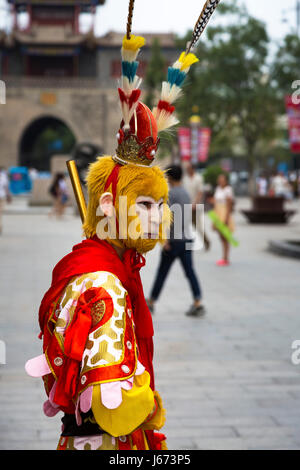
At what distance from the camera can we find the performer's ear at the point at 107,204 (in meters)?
2.24

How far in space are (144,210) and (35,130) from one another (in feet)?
185

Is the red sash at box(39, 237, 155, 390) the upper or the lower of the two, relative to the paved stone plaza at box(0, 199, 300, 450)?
upper

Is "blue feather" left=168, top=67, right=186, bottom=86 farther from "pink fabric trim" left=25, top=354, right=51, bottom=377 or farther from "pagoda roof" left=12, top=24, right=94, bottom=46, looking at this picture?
"pagoda roof" left=12, top=24, right=94, bottom=46

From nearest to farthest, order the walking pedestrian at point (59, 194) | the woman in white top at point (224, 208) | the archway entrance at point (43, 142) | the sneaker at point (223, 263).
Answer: the woman in white top at point (224, 208)
the sneaker at point (223, 263)
the walking pedestrian at point (59, 194)
the archway entrance at point (43, 142)

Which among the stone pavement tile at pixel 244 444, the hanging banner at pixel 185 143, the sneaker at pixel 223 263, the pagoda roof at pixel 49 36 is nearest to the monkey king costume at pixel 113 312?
the stone pavement tile at pixel 244 444

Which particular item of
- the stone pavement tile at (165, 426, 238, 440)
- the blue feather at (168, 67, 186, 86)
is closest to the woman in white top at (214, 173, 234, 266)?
the stone pavement tile at (165, 426, 238, 440)

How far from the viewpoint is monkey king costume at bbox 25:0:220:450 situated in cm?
197

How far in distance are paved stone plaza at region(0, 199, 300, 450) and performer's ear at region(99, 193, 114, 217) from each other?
6.61 feet

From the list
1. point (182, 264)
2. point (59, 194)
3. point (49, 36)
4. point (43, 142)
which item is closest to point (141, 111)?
point (182, 264)

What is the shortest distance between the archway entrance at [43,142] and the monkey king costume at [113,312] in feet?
167

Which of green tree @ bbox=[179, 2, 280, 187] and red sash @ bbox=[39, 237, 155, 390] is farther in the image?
green tree @ bbox=[179, 2, 280, 187]

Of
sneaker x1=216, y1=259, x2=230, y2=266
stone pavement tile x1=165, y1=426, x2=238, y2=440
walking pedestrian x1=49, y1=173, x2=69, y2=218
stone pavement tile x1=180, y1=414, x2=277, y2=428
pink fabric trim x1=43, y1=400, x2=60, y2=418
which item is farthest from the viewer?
walking pedestrian x1=49, y1=173, x2=69, y2=218

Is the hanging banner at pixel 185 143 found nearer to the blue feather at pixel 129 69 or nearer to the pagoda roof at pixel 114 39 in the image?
the pagoda roof at pixel 114 39
